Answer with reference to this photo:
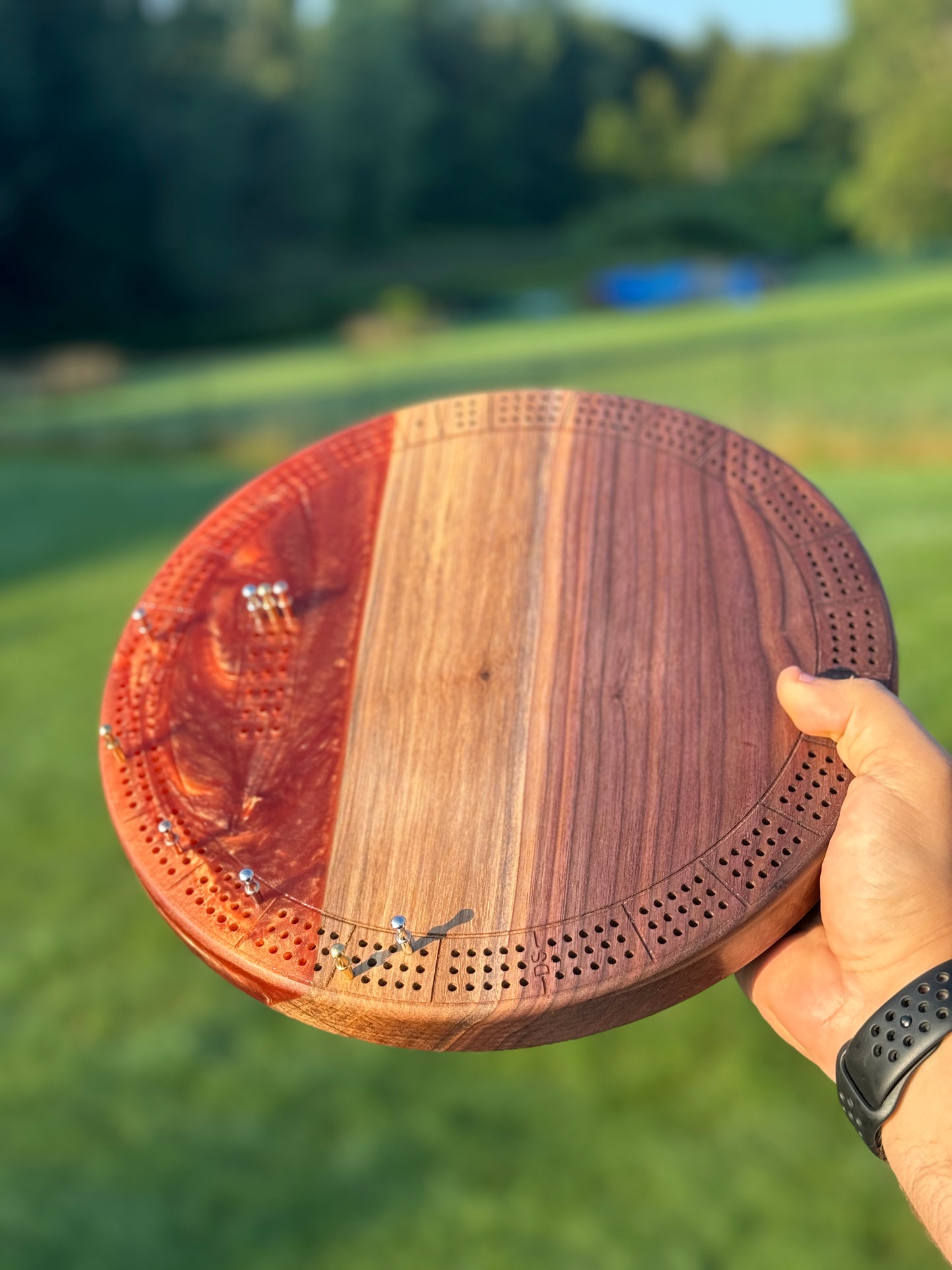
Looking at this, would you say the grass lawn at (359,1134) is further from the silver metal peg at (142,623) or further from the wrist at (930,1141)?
the silver metal peg at (142,623)

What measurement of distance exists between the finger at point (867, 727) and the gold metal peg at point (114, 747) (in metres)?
1.04

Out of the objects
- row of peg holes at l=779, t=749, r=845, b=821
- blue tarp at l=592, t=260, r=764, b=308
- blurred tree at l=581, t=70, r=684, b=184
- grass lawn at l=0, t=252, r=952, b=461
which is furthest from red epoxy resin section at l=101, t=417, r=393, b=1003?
blurred tree at l=581, t=70, r=684, b=184

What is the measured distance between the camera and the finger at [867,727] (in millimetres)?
1574

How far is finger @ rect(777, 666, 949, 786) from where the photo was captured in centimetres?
157

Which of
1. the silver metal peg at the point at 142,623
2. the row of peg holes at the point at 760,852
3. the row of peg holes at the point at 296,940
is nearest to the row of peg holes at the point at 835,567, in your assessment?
the row of peg holes at the point at 760,852

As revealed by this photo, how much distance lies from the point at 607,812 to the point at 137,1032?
2.99m

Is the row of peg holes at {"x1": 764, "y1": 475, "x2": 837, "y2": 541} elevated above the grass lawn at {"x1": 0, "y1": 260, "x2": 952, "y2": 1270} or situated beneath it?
elevated above

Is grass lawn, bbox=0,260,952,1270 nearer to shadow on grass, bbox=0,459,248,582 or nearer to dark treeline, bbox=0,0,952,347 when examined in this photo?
shadow on grass, bbox=0,459,248,582

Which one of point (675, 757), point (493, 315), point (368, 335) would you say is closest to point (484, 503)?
point (675, 757)

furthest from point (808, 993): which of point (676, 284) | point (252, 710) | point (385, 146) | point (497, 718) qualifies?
point (385, 146)

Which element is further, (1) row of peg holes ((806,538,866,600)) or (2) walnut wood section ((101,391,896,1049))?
(1) row of peg holes ((806,538,866,600))

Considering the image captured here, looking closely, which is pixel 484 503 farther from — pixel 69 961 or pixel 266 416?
pixel 266 416

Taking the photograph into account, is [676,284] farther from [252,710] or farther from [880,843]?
[880,843]

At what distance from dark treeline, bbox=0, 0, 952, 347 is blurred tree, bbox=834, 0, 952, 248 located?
52 millimetres
